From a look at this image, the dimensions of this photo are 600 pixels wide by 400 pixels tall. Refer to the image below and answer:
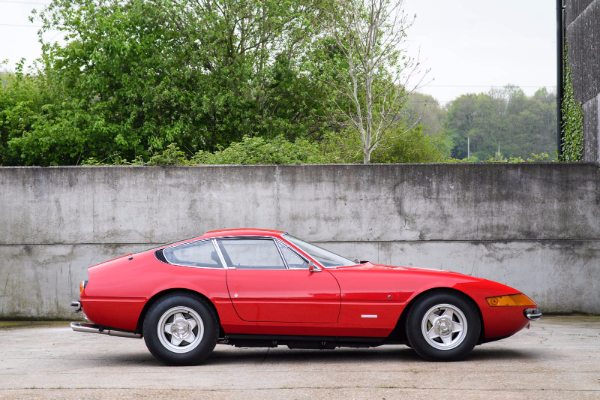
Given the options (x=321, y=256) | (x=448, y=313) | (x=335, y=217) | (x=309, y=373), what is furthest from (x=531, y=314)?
(x=335, y=217)

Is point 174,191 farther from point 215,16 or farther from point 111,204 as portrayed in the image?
point 215,16

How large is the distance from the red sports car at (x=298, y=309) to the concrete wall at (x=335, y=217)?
362 centimetres

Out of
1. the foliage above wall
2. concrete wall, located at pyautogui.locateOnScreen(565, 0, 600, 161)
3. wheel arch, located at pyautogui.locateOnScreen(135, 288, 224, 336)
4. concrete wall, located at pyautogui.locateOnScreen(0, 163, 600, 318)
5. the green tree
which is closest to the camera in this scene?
wheel arch, located at pyautogui.locateOnScreen(135, 288, 224, 336)

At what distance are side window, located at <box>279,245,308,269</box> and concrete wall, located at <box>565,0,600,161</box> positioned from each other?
6.08 meters

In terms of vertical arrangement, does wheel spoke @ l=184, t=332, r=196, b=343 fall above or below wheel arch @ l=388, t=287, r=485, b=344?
below

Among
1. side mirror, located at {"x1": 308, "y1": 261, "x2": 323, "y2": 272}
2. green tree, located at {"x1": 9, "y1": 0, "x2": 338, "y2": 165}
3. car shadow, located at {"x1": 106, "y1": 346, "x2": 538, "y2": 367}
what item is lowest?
car shadow, located at {"x1": 106, "y1": 346, "x2": 538, "y2": 367}

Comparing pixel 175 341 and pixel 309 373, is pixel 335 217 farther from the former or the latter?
pixel 309 373

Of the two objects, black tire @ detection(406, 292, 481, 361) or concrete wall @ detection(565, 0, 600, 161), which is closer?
black tire @ detection(406, 292, 481, 361)

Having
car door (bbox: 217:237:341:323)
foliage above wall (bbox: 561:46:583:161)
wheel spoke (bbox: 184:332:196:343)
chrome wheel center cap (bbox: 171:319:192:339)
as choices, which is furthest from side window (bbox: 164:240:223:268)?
foliage above wall (bbox: 561:46:583:161)

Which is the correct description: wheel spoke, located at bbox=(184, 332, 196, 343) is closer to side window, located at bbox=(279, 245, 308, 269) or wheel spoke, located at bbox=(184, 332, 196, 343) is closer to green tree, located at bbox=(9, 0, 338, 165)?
side window, located at bbox=(279, 245, 308, 269)

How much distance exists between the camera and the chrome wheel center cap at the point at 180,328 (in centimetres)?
537

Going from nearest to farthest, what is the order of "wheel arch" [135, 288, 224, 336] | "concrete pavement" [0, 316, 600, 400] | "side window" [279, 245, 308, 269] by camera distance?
"concrete pavement" [0, 316, 600, 400], "wheel arch" [135, 288, 224, 336], "side window" [279, 245, 308, 269]

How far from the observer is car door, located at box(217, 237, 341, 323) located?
5.34 m

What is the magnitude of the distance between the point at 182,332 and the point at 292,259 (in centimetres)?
122
